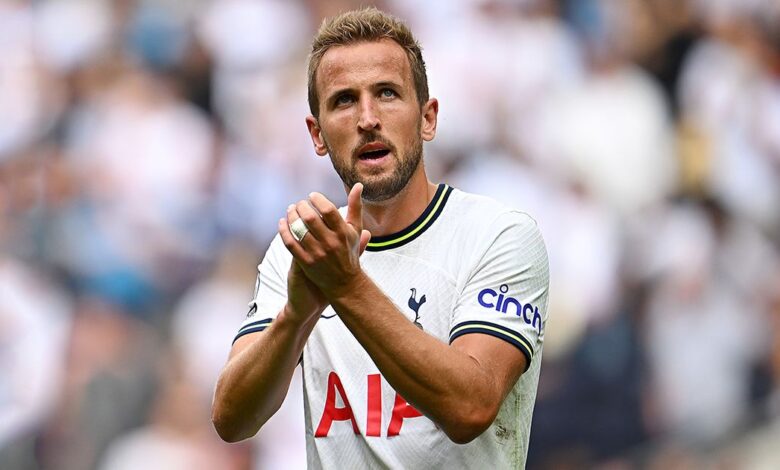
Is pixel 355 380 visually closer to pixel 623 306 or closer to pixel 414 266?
pixel 414 266

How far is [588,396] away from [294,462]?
2.04 m

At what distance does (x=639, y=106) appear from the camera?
28.8 ft

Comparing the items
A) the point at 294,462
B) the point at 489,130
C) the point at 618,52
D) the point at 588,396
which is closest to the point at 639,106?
the point at 618,52

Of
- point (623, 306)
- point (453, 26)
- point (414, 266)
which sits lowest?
point (414, 266)

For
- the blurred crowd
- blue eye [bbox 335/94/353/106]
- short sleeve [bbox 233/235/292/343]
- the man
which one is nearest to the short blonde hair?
the man

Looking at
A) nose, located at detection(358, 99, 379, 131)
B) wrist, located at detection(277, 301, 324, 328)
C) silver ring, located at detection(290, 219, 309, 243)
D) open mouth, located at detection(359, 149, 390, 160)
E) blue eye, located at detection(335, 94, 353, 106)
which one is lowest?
wrist, located at detection(277, 301, 324, 328)

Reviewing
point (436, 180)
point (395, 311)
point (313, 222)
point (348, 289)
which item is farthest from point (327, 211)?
point (436, 180)

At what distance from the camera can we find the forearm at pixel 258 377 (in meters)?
3.22

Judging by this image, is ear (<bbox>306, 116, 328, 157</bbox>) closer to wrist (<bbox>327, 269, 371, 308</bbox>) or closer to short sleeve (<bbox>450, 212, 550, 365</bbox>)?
short sleeve (<bbox>450, 212, 550, 365</bbox>)

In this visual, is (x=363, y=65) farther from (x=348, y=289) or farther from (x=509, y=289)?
(x=348, y=289)

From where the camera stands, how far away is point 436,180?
8359mm

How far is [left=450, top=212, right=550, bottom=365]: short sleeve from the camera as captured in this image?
11.2 feet

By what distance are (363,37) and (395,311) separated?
1051 millimetres

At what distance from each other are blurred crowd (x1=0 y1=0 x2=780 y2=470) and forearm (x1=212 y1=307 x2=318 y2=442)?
4502mm
